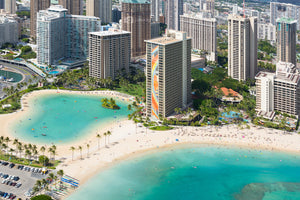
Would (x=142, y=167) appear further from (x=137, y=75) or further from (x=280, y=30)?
(x=280, y=30)

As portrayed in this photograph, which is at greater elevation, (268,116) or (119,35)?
(119,35)

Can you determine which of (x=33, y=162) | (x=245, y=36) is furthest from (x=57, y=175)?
(x=245, y=36)

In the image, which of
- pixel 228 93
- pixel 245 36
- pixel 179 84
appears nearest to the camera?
pixel 179 84

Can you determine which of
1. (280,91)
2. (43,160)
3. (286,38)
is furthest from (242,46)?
(43,160)

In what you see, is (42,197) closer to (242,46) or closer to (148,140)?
(148,140)

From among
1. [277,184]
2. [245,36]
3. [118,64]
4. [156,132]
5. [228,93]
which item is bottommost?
[277,184]

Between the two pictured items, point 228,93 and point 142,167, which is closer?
point 142,167

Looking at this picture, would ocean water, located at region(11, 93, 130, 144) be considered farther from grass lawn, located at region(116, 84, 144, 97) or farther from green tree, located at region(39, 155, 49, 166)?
green tree, located at region(39, 155, 49, 166)
